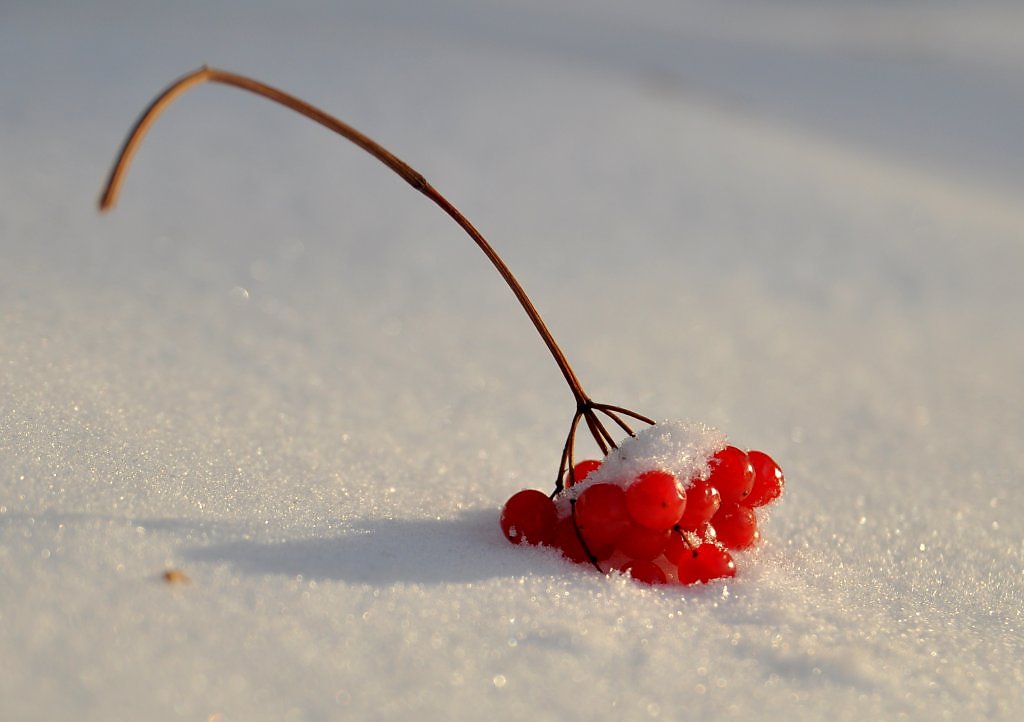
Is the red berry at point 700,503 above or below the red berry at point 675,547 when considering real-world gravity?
above

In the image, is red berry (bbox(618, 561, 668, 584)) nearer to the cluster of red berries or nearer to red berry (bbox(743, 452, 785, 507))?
the cluster of red berries

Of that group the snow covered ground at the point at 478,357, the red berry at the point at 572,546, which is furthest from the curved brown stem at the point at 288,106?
the snow covered ground at the point at 478,357

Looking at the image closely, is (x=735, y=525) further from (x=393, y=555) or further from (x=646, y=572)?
(x=393, y=555)

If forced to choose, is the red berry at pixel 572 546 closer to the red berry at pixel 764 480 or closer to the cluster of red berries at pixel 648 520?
the cluster of red berries at pixel 648 520

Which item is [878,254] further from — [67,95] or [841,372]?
[67,95]

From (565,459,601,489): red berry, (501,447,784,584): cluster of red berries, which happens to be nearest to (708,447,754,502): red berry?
(501,447,784,584): cluster of red berries

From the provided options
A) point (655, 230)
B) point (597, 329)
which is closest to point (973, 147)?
point (655, 230)

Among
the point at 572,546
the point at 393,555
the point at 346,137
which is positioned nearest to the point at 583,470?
the point at 572,546

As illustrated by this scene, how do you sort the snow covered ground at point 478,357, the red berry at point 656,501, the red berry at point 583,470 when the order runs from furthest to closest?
the red berry at point 583,470 → the red berry at point 656,501 → the snow covered ground at point 478,357
